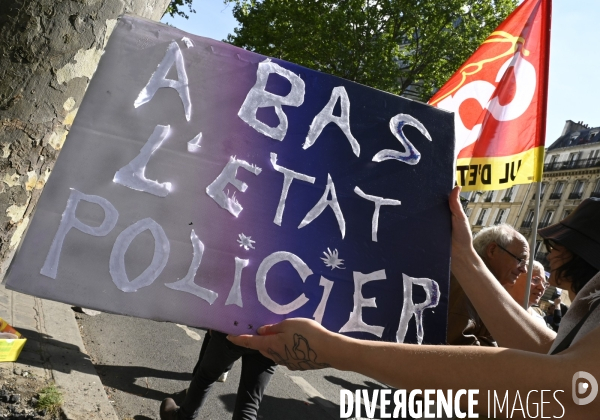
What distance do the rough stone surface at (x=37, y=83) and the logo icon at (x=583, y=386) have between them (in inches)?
61.5

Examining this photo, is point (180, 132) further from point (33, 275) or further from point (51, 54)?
point (33, 275)

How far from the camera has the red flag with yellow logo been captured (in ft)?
12.0

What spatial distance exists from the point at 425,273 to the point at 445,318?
20cm

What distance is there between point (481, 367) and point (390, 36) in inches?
788

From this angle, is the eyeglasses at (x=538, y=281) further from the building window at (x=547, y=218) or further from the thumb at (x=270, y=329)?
the building window at (x=547, y=218)

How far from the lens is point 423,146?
232cm

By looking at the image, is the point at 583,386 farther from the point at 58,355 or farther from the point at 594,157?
the point at 594,157

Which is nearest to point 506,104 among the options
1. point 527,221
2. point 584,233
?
point 584,233

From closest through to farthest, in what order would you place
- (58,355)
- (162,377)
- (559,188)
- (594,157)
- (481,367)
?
(481,367)
(58,355)
(162,377)
(594,157)
(559,188)

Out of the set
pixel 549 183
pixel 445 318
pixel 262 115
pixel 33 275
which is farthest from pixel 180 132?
pixel 549 183

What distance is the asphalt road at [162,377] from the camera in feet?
14.7

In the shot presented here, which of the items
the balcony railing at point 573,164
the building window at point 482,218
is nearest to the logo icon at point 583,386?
the balcony railing at point 573,164

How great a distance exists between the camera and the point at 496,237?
3533mm

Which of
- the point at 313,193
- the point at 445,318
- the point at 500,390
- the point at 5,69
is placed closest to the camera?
the point at 500,390
